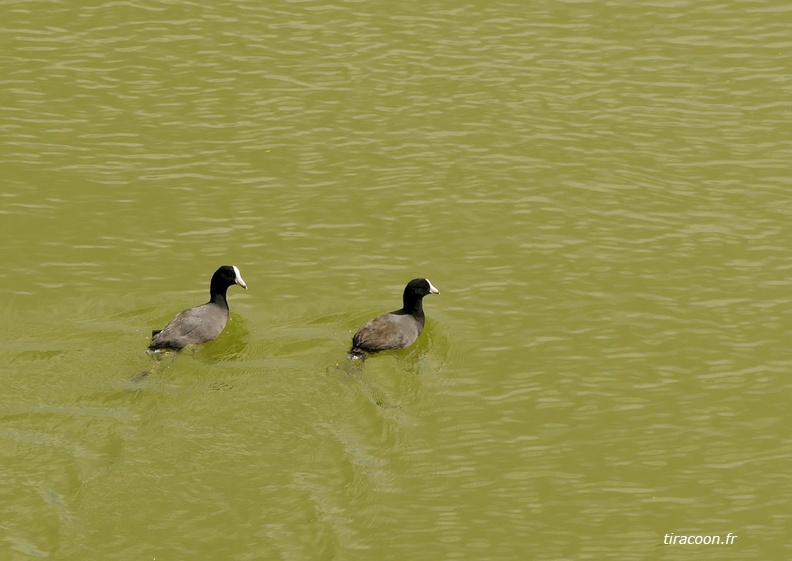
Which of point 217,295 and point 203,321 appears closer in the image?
point 203,321

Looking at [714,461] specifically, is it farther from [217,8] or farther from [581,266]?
[217,8]

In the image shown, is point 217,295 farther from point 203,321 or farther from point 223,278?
point 203,321

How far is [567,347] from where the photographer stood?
74.8 feet

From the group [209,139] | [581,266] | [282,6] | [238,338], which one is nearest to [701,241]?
[581,266]

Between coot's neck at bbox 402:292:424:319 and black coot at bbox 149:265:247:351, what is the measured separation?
314 cm

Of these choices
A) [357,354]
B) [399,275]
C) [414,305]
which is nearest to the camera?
[357,354]

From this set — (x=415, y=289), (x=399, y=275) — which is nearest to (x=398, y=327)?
(x=415, y=289)

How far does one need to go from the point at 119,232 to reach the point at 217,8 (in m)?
11.8

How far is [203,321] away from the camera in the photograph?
75.5 ft

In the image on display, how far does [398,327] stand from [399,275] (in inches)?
94.7

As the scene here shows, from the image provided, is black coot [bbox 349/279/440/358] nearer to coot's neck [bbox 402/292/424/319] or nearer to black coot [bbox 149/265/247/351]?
coot's neck [bbox 402/292/424/319]

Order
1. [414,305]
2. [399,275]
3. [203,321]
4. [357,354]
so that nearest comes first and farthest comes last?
[357,354] → [203,321] → [414,305] → [399,275]

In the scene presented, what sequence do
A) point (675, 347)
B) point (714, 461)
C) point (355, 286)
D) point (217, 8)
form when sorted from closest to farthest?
point (714, 461)
point (675, 347)
point (355, 286)
point (217, 8)

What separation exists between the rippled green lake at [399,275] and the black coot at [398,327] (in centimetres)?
38
